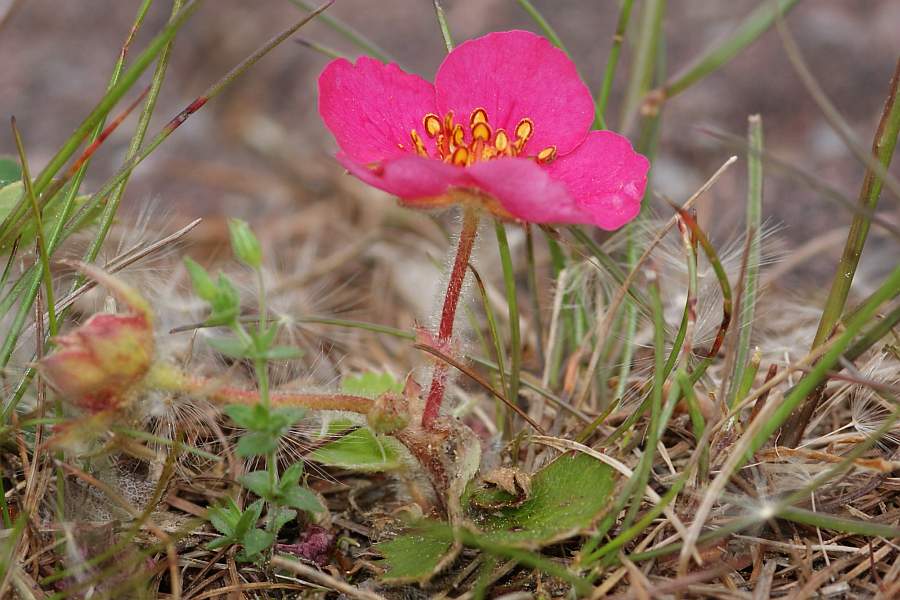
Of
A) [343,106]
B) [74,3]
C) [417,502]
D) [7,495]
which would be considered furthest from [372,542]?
[74,3]

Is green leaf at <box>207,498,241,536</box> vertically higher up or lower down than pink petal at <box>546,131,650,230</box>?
lower down

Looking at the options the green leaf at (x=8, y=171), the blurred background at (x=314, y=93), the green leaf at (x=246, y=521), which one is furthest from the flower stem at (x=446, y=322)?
the blurred background at (x=314, y=93)

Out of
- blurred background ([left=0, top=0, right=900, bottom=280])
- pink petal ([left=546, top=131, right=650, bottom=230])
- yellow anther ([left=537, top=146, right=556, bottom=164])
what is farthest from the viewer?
blurred background ([left=0, top=0, right=900, bottom=280])

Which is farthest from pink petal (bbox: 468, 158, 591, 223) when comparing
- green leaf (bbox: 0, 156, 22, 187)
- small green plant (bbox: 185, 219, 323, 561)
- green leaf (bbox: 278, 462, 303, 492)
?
green leaf (bbox: 0, 156, 22, 187)

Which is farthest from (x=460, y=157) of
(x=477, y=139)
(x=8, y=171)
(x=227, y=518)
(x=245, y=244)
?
(x=8, y=171)

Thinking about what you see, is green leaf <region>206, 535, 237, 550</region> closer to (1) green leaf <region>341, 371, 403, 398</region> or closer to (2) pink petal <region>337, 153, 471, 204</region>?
(1) green leaf <region>341, 371, 403, 398</region>

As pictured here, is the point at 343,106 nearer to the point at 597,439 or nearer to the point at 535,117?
the point at 535,117

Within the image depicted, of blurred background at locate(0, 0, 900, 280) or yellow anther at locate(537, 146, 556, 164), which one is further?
blurred background at locate(0, 0, 900, 280)
